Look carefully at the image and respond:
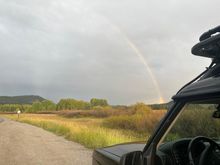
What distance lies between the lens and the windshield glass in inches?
97.2

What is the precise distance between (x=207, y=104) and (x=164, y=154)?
61cm

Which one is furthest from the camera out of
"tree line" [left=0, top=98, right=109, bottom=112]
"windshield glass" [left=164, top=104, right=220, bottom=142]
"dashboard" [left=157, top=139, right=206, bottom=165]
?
"tree line" [left=0, top=98, right=109, bottom=112]

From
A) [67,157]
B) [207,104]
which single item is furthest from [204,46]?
[67,157]

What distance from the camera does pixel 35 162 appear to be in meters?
11.4

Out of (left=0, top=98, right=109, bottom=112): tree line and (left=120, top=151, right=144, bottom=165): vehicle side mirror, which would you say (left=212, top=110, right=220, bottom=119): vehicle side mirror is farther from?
(left=0, top=98, right=109, bottom=112): tree line

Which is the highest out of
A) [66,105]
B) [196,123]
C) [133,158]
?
[66,105]

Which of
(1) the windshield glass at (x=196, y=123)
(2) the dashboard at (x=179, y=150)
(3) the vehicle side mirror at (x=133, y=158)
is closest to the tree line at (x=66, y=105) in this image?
(2) the dashboard at (x=179, y=150)

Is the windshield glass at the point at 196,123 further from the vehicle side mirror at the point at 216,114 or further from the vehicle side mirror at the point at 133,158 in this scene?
the vehicle side mirror at the point at 133,158

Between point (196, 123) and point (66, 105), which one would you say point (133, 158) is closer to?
point (196, 123)

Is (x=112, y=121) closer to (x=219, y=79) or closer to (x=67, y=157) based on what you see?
(x=67, y=157)

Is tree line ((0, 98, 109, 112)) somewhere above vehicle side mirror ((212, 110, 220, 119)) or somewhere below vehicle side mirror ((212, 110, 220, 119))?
above

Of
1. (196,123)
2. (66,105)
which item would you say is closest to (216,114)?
(196,123)

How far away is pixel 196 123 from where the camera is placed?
2594 mm

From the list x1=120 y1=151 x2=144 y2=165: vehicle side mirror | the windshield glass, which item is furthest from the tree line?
x1=120 y1=151 x2=144 y2=165: vehicle side mirror
